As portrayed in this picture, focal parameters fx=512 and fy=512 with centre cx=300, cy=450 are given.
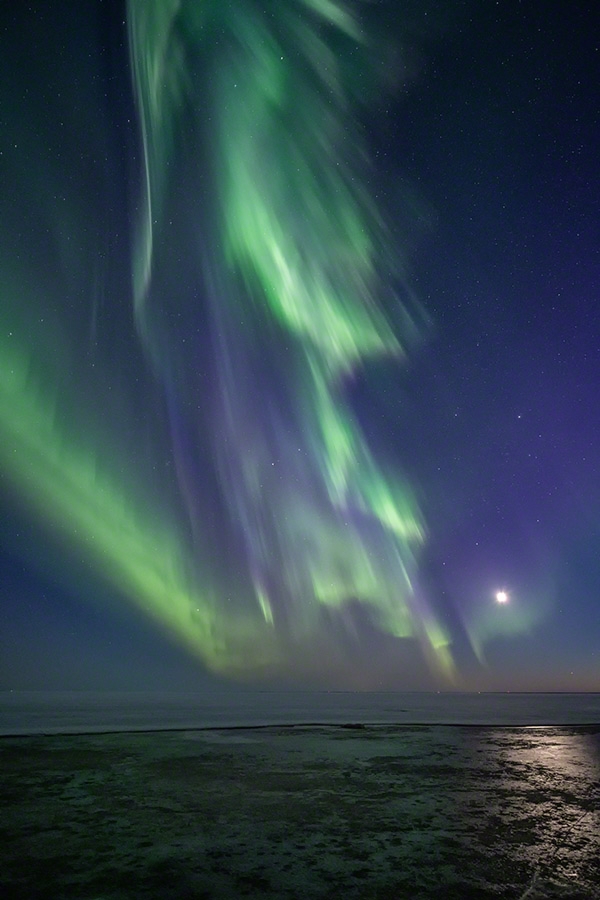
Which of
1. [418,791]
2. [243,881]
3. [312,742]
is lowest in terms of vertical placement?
[312,742]

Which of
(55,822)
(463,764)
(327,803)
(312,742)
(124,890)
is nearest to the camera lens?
(124,890)

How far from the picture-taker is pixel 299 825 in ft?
24.0

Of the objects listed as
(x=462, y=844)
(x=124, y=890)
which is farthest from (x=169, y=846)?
(x=462, y=844)

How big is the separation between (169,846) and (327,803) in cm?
312

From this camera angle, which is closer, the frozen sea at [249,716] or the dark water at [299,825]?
the dark water at [299,825]

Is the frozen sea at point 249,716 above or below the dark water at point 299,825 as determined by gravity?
below

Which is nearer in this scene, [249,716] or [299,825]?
[299,825]

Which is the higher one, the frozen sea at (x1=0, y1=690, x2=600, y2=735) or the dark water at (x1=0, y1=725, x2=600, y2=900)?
the dark water at (x1=0, y1=725, x2=600, y2=900)

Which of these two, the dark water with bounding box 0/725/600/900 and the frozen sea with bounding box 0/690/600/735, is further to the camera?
the frozen sea with bounding box 0/690/600/735

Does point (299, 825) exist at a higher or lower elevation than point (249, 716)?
higher

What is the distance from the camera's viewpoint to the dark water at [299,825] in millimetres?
5297

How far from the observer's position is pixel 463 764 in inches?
501

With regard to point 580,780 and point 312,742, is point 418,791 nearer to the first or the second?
point 580,780

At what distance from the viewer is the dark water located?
5.30 meters
